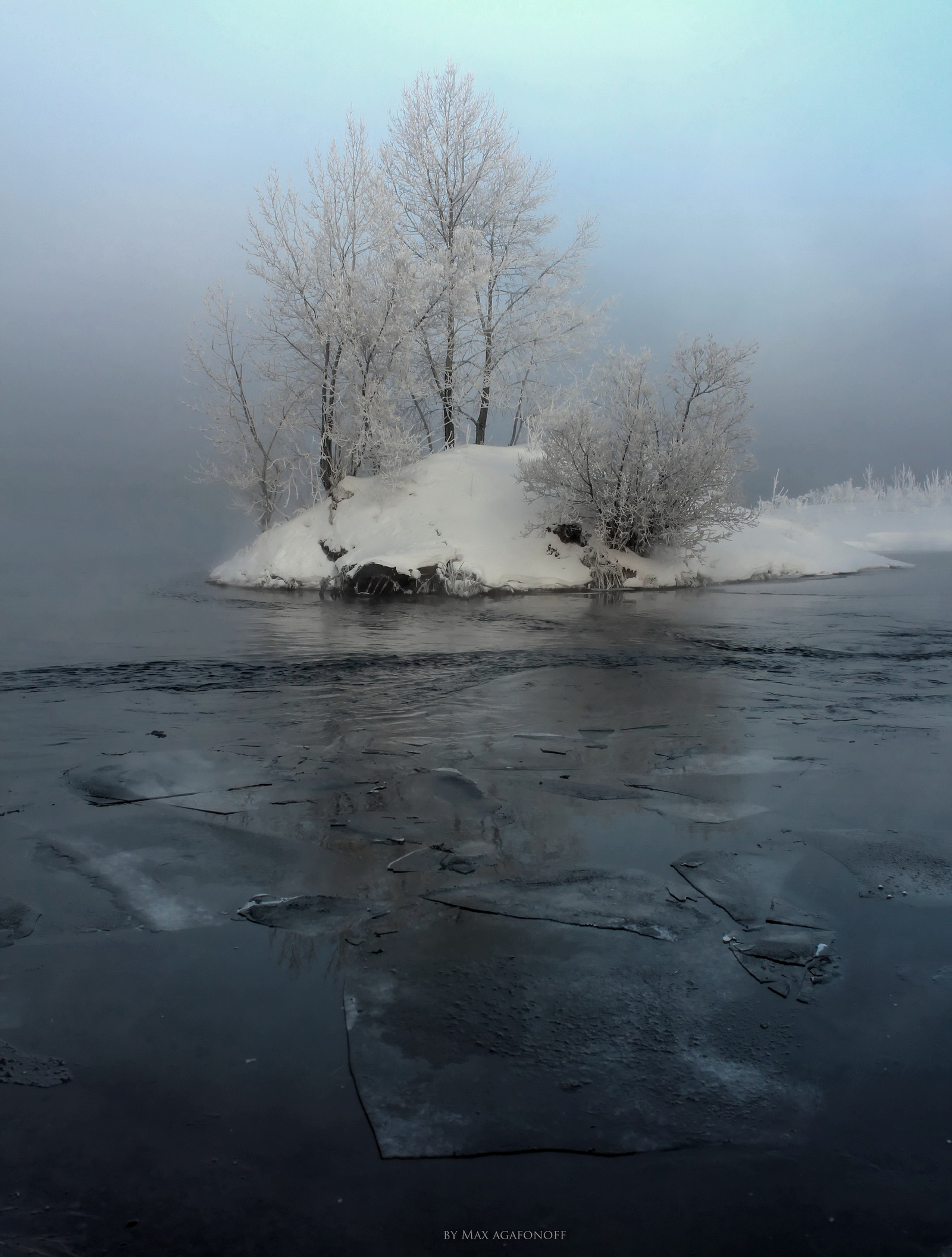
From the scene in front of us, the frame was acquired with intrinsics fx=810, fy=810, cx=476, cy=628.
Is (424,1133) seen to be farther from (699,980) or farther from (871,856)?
(871,856)

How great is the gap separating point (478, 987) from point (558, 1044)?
0.40m

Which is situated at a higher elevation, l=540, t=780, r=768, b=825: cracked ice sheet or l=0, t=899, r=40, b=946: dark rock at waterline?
l=540, t=780, r=768, b=825: cracked ice sheet

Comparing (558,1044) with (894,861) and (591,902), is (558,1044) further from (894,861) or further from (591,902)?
(894,861)

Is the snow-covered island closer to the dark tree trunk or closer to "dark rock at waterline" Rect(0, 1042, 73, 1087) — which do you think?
the dark tree trunk

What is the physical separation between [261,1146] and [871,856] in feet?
10.0

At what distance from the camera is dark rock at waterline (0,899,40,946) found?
3.18m

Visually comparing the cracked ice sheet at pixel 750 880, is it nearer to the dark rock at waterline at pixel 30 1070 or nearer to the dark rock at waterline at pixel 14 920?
the dark rock at waterline at pixel 30 1070

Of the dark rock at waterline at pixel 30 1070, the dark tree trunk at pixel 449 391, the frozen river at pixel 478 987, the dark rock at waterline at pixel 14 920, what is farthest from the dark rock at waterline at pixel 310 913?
the dark tree trunk at pixel 449 391

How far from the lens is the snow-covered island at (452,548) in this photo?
1988 centimetres

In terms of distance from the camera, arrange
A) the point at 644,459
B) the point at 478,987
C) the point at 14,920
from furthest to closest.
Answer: the point at 644,459, the point at 14,920, the point at 478,987

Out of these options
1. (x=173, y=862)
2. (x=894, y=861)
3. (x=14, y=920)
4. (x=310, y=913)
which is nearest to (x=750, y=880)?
(x=894, y=861)

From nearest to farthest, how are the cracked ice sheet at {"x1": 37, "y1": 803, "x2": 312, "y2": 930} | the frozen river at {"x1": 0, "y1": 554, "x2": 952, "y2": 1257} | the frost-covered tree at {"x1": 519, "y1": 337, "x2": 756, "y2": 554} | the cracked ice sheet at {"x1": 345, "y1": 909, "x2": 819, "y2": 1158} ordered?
1. the frozen river at {"x1": 0, "y1": 554, "x2": 952, "y2": 1257}
2. the cracked ice sheet at {"x1": 345, "y1": 909, "x2": 819, "y2": 1158}
3. the cracked ice sheet at {"x1": 37, "y1": 803, "x2": 312, "y2": 930}
4. the frost-covered tree at {"x1": 519, "y1": 337, "x2": 756, "y2": 554}

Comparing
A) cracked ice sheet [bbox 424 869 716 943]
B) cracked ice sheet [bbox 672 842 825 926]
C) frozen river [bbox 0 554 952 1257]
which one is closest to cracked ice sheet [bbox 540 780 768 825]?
frozen river [bbox 0 554 952 1257]

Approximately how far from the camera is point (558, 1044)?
8.32 feet
